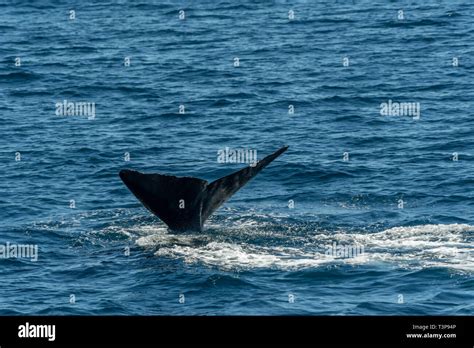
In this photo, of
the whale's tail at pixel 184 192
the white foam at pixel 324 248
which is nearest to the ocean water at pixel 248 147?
the white foam at pixel 324 248

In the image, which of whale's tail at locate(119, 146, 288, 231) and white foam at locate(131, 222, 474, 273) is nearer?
white foam at locate(131, 222, 474, 273)

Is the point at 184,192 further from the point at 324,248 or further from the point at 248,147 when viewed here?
the point at 248,147

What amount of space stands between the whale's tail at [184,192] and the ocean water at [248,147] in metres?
0.51

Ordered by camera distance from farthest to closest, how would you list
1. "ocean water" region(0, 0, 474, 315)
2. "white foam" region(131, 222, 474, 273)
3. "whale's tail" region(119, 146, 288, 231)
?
"whale's tail" region(119, 146, 288, 231) → "white foam" region(131, 222, 474, 273) → "ocean water" region(0, 0, 474, 315)

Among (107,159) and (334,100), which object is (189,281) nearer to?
(107,159)

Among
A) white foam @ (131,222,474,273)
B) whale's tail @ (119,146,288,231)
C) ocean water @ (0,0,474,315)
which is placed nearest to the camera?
ocean water @ (0,0,474,315)

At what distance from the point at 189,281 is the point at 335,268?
2.99 m

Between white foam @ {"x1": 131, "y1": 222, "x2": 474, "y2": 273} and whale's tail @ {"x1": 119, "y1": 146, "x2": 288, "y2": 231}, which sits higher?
whale's tail @ {"x1": 119, "y1": 146, "x2": 288, "y2": 231}

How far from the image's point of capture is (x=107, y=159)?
3653 centimetres

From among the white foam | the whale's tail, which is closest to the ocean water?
the white foam

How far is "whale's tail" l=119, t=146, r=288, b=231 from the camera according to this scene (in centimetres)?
2512

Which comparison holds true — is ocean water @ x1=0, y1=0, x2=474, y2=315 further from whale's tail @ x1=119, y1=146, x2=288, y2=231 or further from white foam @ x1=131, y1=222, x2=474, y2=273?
whale's tail @ x1=119, y1=146, x2=288, y2=231

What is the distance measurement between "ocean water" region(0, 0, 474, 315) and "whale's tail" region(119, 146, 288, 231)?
0.51 m

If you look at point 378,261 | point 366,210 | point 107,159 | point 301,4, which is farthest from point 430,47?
point 378,261
